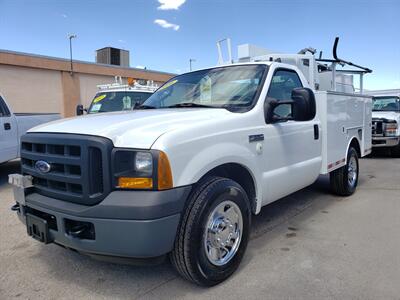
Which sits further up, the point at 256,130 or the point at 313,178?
the point at 256,130

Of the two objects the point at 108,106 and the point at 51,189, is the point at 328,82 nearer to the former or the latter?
the point at 108,106

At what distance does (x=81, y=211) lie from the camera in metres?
2.46

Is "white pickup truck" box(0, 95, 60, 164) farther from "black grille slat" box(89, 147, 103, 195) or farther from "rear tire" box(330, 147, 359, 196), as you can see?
"rear tire" box(330, 147, 359, 196)

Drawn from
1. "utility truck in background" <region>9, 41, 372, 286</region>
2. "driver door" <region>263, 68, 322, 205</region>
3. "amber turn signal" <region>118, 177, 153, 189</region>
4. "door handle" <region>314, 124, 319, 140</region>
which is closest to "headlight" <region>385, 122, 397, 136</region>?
"driver door" <region>263, 68, 322, 205</region>

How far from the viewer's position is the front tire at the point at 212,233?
8.58 ft

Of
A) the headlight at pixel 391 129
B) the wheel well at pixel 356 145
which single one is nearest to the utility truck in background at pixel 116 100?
the wheel well at pixel 356 145

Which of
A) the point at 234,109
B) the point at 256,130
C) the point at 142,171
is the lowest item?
the point at 142,171

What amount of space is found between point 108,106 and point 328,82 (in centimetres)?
495

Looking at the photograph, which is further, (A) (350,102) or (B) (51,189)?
(A) (350,102)

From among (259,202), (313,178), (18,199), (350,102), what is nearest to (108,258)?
(18,199)

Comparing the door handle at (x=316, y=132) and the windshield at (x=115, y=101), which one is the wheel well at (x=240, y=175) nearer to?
the door handle at (x=316, y=132)

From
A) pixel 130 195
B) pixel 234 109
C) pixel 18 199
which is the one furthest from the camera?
pixel 234 109

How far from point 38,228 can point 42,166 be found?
486 mm

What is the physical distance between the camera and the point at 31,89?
20.5 m
